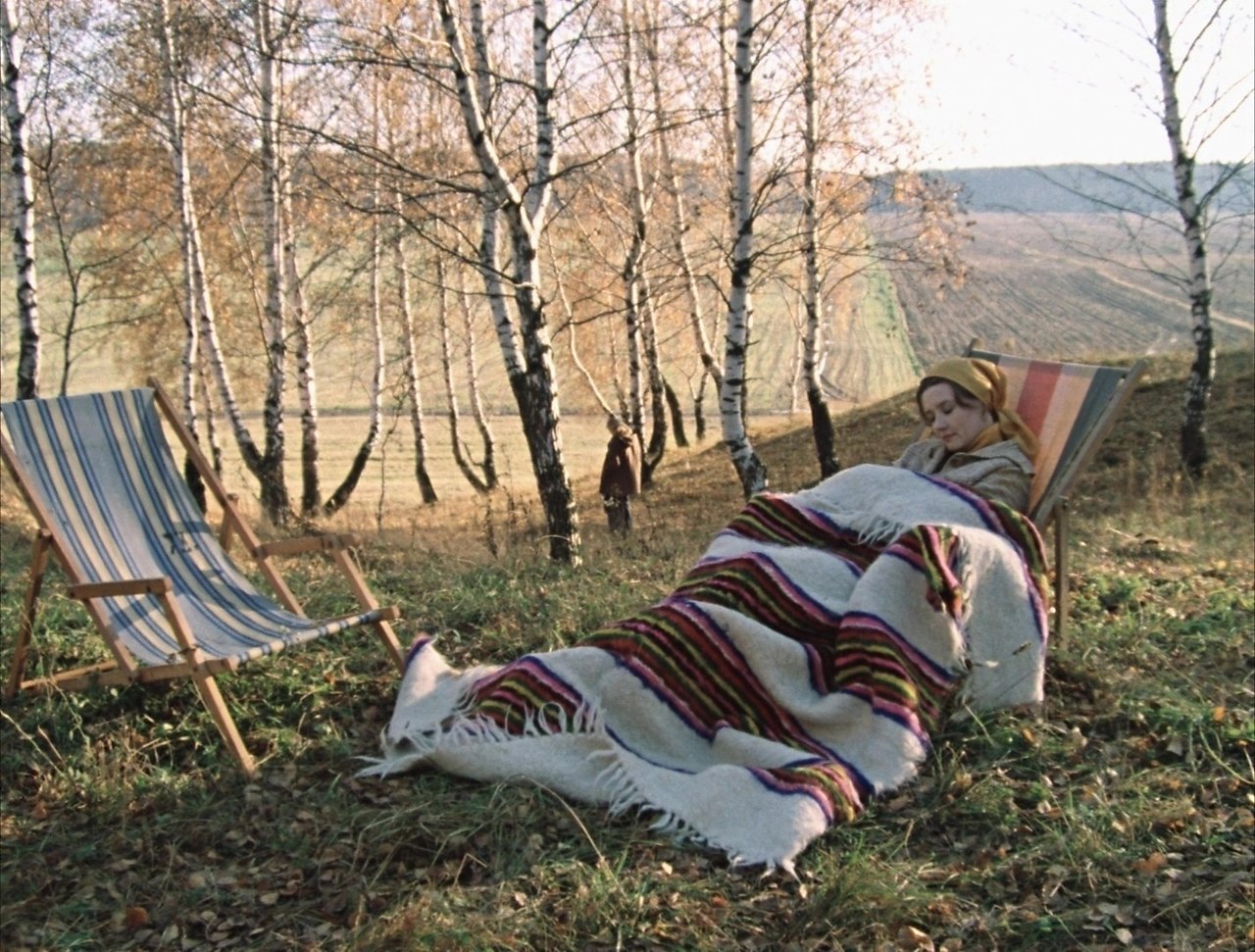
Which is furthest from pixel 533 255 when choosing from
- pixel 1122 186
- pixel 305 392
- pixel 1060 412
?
pixel 1122 186

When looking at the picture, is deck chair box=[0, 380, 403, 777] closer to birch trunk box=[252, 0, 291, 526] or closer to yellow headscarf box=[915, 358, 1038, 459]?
yellow headscarf box=[915, 358, 1038, 459]

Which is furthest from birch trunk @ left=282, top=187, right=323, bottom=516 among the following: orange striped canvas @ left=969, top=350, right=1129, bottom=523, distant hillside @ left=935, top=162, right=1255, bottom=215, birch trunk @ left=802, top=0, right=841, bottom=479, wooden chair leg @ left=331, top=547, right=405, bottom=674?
orange striped canvas @ left=969, top=350, right=1129, bottom=523

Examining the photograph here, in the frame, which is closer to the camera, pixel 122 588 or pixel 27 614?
Answer: pixel 122 588

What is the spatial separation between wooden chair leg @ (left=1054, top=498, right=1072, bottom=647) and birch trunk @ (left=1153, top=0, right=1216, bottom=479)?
814 centimetres

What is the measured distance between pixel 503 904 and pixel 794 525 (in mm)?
1837

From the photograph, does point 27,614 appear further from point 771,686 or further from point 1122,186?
point 1122,186

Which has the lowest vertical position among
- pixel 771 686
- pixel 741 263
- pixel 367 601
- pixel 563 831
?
pixel 563 831

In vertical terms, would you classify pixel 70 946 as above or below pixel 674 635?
below

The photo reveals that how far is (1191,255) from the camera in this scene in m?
11.2

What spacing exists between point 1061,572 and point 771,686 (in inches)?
59.2

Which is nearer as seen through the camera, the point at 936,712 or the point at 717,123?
the point at 936,712

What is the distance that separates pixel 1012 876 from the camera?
9.84 ft

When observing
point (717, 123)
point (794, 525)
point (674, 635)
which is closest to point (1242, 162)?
point (717, 123)

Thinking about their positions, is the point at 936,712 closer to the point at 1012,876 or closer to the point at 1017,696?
the point at 1017,696
